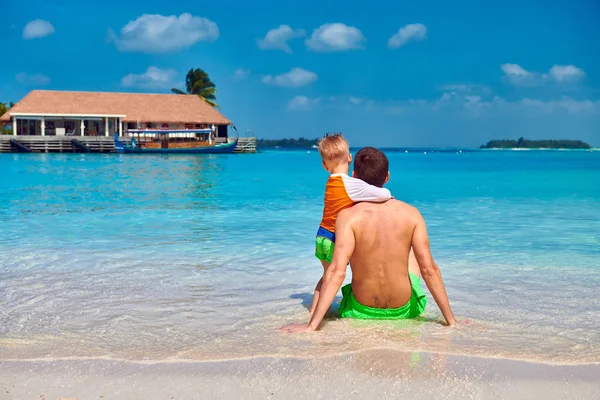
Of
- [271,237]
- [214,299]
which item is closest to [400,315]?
[214,299]

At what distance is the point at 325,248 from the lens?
3.70 m

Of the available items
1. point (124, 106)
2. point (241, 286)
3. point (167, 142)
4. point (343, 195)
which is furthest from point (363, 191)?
point (124, 106)

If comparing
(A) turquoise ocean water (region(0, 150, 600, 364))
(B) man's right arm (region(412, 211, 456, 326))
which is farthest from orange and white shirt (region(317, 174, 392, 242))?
(A) turquoise ocean water (region(0, 150, 600, 364))

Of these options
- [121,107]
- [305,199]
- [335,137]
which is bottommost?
[305,199]

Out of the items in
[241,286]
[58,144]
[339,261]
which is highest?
[58,144]

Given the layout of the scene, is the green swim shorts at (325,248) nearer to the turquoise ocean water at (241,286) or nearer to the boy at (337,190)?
the boy at (337,190)

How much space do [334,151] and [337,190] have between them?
226 millimetres

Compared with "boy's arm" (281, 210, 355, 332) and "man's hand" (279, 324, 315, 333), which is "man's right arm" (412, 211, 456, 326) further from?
"man's hand" (279, 324, 315, 333)

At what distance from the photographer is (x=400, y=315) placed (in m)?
3.82

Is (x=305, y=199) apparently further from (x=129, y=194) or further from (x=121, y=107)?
(x=121, y=107)

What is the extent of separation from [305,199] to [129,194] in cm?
444

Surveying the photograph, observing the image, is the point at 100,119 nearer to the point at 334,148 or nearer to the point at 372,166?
the point at 334,148

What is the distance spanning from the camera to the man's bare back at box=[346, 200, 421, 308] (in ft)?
11.5

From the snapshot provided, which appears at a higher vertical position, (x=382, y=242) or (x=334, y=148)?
(x=334, y=148)
